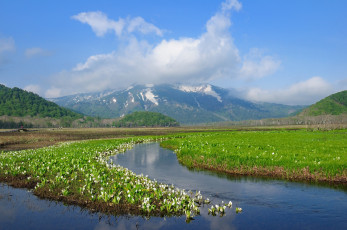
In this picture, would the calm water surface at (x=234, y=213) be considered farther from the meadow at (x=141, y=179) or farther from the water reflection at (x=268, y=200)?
the meadow at (x=141, y=179)

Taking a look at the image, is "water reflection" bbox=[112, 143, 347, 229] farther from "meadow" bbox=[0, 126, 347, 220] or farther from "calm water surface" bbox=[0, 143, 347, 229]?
"meadow" bbox=[0, 126, 347, 220]

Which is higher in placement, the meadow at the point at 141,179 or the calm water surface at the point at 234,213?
the meadow at the point at 141,179

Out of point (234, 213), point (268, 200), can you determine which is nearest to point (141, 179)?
point (234, 213)

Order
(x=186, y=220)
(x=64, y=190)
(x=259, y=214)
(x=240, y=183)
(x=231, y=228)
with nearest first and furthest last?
(x=231, y=228) → (x=186, y=220) → (x=259, y=214) → (x=64, y=190) → (x=240, y=183)

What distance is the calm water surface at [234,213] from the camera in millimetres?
14231

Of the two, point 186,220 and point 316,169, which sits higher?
point 316,169

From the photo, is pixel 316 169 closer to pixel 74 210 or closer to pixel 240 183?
pixel 240 183

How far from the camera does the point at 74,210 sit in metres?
16.4

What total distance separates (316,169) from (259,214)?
1139 cm

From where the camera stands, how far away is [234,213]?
623 inches

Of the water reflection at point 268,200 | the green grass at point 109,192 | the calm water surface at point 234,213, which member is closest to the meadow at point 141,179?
the green grass at point 109,192

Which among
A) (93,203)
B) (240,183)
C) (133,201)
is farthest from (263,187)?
(93,203)

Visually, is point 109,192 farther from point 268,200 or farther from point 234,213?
point 268,200

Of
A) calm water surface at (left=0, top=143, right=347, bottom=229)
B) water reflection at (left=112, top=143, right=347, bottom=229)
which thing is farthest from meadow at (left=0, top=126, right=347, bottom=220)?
water reflection at (left=112, top=143, right=347, bottom=229)
